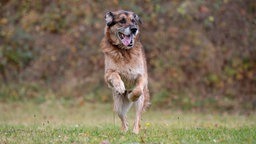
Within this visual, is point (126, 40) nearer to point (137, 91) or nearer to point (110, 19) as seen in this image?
point (110, 19)

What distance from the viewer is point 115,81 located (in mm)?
8547

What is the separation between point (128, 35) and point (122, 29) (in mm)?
150

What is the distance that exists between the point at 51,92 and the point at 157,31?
4565 mm

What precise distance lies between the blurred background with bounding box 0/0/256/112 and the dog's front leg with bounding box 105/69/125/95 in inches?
316

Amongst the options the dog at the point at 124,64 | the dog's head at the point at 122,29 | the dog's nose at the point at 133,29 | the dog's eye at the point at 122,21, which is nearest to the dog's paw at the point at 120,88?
the dog at the point at 124,64

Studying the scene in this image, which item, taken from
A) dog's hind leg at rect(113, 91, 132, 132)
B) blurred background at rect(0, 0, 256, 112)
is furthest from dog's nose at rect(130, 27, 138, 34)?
blurred background at rect(0, 0, 256, 112)

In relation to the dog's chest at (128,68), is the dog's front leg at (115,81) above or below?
below

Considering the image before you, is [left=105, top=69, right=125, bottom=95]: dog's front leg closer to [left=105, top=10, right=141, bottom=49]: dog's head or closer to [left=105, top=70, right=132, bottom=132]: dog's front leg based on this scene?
[left=105, top=70, right=132, bottom=132]: dog's front leg

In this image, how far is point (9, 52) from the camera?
1956cm

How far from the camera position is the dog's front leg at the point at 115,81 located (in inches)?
335

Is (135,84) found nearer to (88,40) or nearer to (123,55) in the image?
(123,55)

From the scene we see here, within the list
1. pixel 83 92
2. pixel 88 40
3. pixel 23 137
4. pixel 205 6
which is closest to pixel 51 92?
pixel 83 92

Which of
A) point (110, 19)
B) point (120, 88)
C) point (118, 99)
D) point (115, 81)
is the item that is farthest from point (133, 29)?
point (118, 99)

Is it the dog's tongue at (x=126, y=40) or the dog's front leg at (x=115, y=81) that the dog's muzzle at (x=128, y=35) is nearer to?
the dog's tongue at (x=126, y=40)
